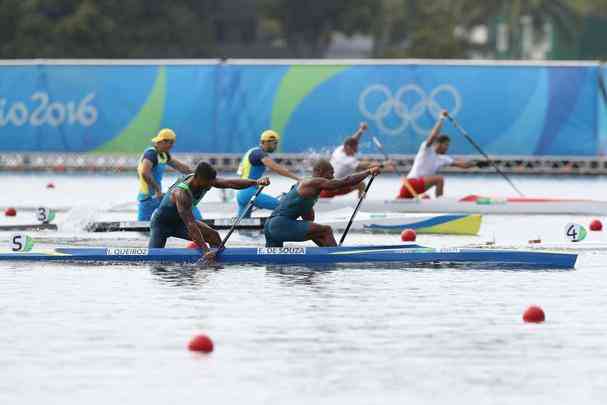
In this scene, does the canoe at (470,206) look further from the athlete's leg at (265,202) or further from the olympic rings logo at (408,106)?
the olympic rings logo at (408,106)

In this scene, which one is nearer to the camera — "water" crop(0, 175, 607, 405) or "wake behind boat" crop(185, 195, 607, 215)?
"water" crop(0, 175, 607, 405)

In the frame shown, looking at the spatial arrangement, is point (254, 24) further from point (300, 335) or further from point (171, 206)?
point (300, 335)

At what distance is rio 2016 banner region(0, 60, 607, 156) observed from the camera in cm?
4275

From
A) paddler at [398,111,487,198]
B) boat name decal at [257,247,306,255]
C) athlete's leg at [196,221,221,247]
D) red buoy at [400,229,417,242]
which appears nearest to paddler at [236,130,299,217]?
red buoy at [400,229,417,242]

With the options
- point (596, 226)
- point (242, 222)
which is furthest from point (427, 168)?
point (242, 222)

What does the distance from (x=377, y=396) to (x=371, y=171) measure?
325 inches

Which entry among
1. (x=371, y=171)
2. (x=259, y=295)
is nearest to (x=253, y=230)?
(x=371, y=171)

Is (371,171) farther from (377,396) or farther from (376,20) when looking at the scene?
(376,20)

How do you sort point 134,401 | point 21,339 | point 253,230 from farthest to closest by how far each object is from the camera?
point 253,230 → point 21,339 → point 134,401

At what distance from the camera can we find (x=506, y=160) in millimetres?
43500

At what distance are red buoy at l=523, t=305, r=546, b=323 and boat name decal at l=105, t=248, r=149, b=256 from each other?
6.61 metres

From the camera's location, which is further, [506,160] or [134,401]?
[506,160]

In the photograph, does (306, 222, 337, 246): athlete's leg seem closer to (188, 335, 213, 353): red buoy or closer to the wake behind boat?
(188, 335, 213, 353): red buoy

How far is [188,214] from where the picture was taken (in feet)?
65.6
